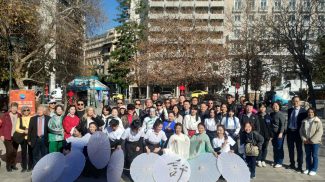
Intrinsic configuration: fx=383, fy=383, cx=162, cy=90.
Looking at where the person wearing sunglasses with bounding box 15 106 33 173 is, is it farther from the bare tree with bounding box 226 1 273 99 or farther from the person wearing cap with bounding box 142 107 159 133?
the bare tree with bounding box 226 1 273 99

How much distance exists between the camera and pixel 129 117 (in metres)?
10.0

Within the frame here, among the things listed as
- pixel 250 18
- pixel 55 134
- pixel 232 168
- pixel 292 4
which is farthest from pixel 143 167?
pixel 250 18

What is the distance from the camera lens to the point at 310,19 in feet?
94.9

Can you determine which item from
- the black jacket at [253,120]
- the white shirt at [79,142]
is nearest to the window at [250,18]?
the black jacket at [253,120]

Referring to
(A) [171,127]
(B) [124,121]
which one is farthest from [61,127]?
(A) [171,127]

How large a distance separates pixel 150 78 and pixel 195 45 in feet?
19.8

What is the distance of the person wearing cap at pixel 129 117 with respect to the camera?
980 centimetres

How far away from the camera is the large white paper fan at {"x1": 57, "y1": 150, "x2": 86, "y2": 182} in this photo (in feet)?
24.6

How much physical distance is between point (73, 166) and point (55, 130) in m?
1.75

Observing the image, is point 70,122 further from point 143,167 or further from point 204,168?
point 204,168

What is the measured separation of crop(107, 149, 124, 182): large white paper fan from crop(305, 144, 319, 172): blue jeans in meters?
4.66

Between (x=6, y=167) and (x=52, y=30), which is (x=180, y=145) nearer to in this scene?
(x=6, y=167)

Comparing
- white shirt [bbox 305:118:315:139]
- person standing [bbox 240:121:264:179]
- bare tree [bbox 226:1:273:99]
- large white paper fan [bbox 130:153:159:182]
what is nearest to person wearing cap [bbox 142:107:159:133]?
large white paper fan [bbox 130:153:159:182]

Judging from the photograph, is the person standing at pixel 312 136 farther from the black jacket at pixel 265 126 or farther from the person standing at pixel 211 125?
the person standing at pixel 211 125
